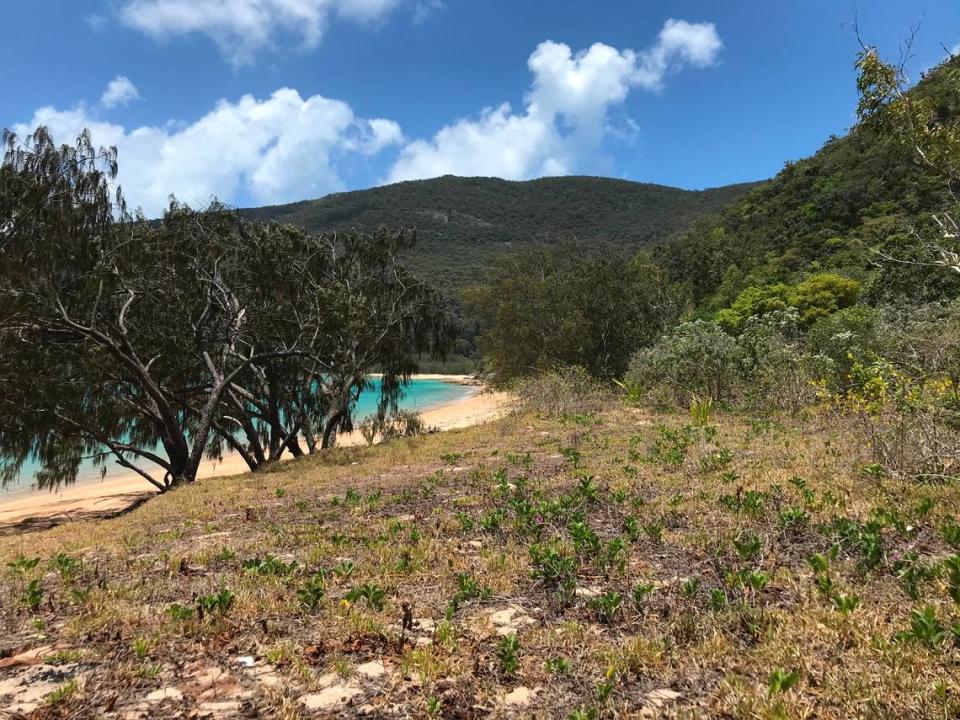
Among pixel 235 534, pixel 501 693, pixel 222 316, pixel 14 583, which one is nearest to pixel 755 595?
pixel 501 693

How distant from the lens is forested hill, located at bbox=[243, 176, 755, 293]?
89.7 meters

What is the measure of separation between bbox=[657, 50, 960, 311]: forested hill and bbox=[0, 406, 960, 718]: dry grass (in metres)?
25.6

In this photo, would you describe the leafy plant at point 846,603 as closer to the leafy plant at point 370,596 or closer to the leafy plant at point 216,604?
the leafy plant at point 370,596

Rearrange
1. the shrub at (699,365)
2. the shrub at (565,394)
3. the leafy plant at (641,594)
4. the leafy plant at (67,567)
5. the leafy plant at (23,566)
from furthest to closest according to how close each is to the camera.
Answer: the shrub at (565,394) < the shrub at (699,365) < the leafy plant at (23,566) < the leafy plant at (67,567) < the leafy plant at (641,594)

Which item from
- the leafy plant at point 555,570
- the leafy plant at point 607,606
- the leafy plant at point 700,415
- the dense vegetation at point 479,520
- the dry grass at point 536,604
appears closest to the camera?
the dry grass at point 536,604

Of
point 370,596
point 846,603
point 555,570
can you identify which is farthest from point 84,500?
point 846,603

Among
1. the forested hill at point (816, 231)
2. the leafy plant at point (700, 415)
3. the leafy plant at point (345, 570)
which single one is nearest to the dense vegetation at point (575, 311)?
the leafy plant at point (700, 415)

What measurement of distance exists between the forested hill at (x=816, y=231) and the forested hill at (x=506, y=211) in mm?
25561

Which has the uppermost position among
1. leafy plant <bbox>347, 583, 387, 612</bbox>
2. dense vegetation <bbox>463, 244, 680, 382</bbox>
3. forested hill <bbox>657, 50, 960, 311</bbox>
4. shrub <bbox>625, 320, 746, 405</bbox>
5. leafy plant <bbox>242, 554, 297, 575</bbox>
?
forested hill <bbox>657, 50, 960, 311</bbox>

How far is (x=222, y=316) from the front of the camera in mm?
15664

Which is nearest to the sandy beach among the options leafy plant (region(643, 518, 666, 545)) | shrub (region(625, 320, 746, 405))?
shrub (region(625, 320, 746, 405))

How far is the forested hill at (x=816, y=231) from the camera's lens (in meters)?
35.5

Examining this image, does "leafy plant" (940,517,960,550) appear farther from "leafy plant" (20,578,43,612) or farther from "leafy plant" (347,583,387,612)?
"leafy plant" (20,578,43,612)

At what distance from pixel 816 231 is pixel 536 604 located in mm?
51036
